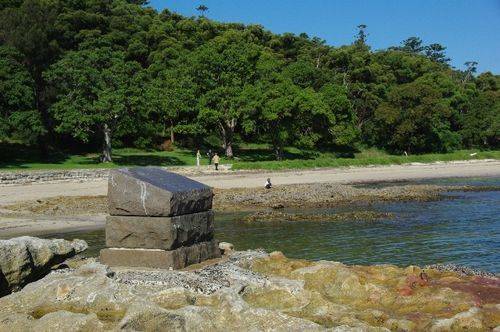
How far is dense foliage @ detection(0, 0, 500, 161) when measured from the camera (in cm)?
5338

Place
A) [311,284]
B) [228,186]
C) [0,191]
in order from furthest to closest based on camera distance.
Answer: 1. [228,186]
2. [0,191]
3. [311,284]

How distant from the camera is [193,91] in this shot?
201 ft

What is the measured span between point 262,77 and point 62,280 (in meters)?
60.3

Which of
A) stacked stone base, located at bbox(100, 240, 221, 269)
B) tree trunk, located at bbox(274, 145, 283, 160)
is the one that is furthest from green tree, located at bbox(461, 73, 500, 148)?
stacked stone base, located at bbox(100, 240, 221, 269)

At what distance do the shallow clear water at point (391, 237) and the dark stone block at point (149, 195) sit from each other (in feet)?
23.0

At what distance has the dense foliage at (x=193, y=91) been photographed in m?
53.4

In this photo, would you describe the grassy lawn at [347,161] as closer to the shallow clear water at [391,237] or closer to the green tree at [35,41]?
the green tree at [35,41]

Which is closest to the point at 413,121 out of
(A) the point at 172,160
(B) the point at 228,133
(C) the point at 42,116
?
(B) the point at 228,133

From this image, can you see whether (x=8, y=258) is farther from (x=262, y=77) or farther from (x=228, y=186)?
(x=262, y=77)

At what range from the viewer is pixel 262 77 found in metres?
67.1

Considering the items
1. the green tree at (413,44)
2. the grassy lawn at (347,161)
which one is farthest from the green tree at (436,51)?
the grassy lawn at (347,161)

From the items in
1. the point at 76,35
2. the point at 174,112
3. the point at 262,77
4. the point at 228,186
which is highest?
the point at 76,35

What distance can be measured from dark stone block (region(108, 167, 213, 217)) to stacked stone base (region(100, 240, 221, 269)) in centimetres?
58

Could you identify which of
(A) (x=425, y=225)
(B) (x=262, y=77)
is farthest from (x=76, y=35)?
(A) (x=425, y=225)
